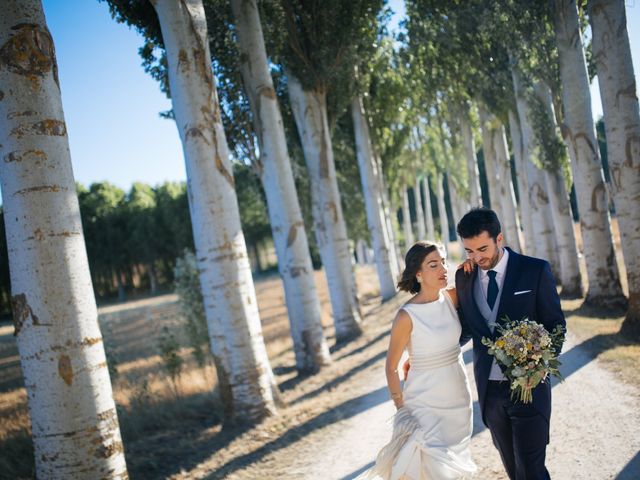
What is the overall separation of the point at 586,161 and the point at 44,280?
9676 mm

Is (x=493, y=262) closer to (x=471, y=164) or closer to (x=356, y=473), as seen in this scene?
(x=356, y=473)

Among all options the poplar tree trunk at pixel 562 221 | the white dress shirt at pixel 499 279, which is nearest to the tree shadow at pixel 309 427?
the white dress shirt at pixel 499 279

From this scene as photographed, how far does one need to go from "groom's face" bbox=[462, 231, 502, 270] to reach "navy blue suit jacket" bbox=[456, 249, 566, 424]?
0.37 ft

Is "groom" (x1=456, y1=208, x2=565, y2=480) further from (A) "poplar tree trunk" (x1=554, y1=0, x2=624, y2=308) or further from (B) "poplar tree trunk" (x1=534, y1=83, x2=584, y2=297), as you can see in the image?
(B) "poplar tree trunk" (x1=534, y1=83, x2=584, y2=297)

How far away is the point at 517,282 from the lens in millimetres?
3289

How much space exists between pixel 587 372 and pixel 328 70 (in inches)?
373

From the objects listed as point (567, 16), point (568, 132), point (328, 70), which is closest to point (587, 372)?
point (568, 132)

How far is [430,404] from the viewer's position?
3467 millimetres

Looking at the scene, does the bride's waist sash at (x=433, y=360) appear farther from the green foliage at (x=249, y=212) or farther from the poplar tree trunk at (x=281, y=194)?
the green foliage at (x=249, y=212)

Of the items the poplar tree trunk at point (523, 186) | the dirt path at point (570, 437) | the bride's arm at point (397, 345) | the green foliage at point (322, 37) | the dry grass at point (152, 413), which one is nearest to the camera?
the bride's arm at point (397, 345)

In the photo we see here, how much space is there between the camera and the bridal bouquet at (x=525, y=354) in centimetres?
296

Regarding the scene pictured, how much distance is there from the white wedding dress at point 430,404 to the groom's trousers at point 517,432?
243 mm

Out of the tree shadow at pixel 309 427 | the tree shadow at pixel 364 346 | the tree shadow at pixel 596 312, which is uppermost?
the tree shadow at pixel 596 312

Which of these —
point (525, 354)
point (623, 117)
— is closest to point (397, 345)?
point (525, 354)
